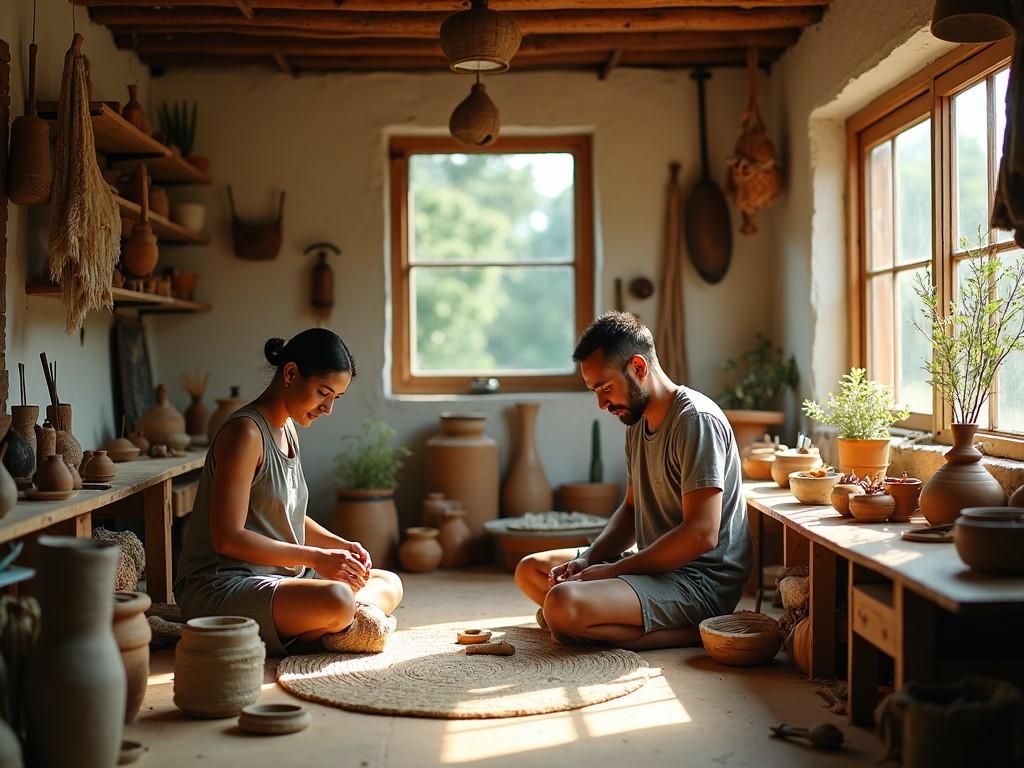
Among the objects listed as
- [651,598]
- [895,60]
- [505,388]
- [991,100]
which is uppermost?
[895,60]

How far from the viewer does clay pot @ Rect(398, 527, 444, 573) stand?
5922 millimetres

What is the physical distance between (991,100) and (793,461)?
5.44 feet

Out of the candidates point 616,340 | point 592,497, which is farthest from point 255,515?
point 592,497

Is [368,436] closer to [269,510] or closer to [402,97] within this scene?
[402,97]

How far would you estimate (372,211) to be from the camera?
257 inches

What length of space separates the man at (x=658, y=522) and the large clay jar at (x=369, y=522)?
80.5 inches

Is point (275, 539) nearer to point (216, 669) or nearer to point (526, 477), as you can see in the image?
point (216, 669)

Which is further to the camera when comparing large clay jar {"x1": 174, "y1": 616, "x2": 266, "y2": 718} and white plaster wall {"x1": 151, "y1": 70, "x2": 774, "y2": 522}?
white plaster wall {"x1": 151, "y1": 70, "x2": 774, "y2": 522}

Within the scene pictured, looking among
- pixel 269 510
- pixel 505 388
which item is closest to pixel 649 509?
pixel 269 510

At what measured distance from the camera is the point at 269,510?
387 centimetres

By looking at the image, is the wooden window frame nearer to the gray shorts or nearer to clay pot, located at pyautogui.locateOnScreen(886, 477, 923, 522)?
the gray shorts

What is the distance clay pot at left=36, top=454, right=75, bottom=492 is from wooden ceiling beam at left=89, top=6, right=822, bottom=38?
283 cm

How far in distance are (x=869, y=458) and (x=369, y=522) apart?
2.84 meters

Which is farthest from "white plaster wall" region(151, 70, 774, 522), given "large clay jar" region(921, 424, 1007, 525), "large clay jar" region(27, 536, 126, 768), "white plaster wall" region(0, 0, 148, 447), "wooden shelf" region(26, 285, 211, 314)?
"large clay jar" region(27, 536, 126, 768)
